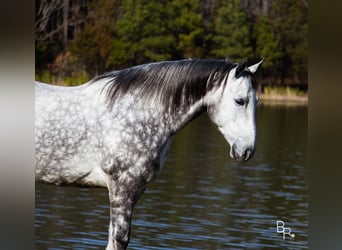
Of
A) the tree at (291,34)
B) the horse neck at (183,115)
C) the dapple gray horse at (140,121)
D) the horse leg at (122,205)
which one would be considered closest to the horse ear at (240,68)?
the dapple gray horse at (140,121)

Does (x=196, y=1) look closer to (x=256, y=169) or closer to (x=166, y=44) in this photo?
(x=166, y=44)

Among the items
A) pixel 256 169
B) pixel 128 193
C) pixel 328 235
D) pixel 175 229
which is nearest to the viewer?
pixel 128 193

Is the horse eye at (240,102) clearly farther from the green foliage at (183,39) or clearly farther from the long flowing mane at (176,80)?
the green foliage at (183,39)

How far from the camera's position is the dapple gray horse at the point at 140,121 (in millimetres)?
4641

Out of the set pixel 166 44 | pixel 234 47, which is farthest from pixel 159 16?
pixel 234 47

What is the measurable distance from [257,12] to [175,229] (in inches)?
68.1

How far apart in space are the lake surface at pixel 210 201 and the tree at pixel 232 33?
1.75 feet

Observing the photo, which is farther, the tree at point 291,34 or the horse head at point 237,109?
the tree at point 291,34

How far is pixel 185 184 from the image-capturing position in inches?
245

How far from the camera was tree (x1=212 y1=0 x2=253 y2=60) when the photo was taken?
19.7ft

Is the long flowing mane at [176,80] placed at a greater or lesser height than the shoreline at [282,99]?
greater

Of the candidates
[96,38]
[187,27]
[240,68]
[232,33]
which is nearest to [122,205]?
[240,68]

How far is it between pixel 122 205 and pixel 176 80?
0.78 meters

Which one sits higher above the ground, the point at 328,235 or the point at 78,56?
the point at 78,56
